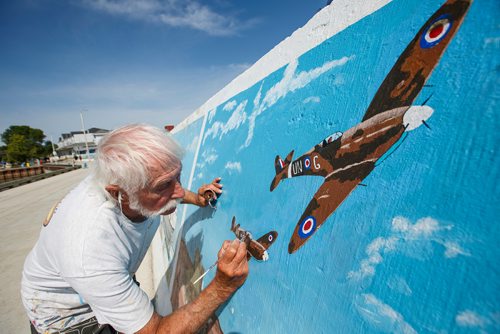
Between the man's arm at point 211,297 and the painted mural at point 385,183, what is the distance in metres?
0.13

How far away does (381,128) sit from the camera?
759 millimetres

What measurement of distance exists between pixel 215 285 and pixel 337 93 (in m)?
1.02

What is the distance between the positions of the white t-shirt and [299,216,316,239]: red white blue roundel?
0.83m

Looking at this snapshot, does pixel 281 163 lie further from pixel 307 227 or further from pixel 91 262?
pixel 91 262

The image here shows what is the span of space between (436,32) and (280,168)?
2.58 feet

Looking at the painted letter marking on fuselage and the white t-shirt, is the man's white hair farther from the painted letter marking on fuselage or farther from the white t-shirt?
the painted letter marking on fuselage

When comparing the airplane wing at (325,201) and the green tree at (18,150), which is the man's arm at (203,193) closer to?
the airplane wing at (325,201)

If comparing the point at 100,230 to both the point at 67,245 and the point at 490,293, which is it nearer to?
Answer: the point at 67,245

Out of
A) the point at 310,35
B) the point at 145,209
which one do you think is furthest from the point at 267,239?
the point at 310,35

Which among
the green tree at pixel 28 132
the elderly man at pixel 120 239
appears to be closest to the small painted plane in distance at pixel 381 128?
the elderly man at pixel 120 239

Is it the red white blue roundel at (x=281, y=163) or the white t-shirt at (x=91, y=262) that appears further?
the red white blue roundel at (x=281, y=163)

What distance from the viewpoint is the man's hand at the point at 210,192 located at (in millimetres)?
1918

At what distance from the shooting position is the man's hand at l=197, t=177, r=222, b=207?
1.92 metres

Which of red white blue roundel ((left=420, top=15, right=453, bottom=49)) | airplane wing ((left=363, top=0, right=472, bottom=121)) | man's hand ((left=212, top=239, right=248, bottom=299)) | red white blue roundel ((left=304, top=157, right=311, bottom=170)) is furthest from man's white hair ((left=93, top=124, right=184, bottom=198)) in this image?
red white blue roundel ((left=420, top=15, right=453, bottom=49))
